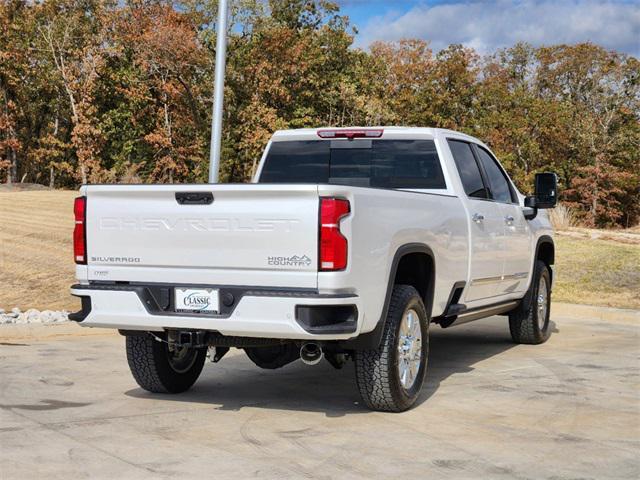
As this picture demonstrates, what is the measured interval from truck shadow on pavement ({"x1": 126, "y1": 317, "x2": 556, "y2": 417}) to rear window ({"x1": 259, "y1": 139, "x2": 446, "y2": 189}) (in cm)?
174

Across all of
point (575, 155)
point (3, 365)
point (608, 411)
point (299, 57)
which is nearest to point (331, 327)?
point (608, 411)

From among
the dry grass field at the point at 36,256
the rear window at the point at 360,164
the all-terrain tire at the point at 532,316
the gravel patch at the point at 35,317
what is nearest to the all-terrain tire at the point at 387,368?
the rear window at the point at 360,164

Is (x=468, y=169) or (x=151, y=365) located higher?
(x=468, y=169)

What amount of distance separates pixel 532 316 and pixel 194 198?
204 inches

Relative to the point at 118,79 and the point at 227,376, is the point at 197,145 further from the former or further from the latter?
the point at 227,376

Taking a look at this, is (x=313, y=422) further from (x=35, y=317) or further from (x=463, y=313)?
(x=35, y=317)

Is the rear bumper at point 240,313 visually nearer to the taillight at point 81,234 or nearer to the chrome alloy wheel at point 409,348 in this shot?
the taillight at point 81,234

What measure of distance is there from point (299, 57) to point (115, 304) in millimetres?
40361

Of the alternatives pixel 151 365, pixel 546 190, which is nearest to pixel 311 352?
pixel 151 365

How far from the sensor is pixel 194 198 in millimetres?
6414

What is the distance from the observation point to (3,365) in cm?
862

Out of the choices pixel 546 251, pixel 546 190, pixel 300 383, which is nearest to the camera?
pixel 300 383

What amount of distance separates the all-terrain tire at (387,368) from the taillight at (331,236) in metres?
0.89

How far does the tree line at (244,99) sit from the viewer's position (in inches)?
1807
